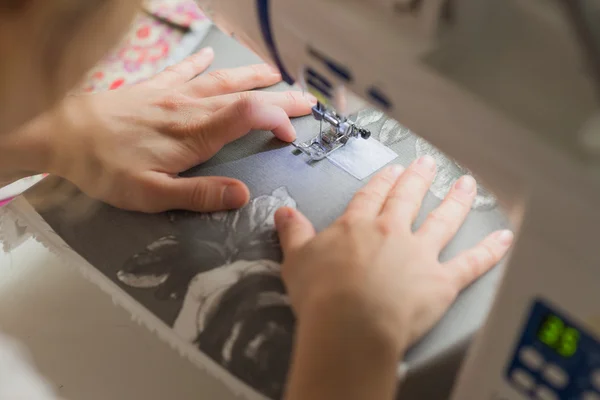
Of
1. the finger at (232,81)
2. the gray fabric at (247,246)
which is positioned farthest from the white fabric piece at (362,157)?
the finger at (232,81)

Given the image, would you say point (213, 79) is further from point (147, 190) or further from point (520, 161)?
point (520, 161)

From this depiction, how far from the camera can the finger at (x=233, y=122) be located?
577mm

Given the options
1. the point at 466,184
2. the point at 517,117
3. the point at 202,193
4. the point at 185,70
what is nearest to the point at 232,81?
the point at 185,70

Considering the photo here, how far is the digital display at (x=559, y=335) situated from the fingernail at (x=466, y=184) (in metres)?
0.25

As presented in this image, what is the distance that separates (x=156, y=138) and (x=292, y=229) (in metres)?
0.17

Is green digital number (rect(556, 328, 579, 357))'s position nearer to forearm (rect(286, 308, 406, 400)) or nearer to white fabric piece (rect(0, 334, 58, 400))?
forearm (rect(286, 308, 406, 400))

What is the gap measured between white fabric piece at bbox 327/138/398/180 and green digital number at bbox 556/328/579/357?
11.4 inches

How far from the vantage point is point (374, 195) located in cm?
53

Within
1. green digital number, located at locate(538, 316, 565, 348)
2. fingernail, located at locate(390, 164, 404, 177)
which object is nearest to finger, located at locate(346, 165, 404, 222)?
fingernail, located at locate(390, 164, 404, 177)

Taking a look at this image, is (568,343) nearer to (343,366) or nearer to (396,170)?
(343,366)

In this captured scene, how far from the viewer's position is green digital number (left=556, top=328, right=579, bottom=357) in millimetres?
302

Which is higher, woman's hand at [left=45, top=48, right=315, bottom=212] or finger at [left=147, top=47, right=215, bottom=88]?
finger at [left=147, top=47, right=215, bottom=88]

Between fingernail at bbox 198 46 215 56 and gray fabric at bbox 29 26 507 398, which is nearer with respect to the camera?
gray fabric at bbox 29 26 507 398

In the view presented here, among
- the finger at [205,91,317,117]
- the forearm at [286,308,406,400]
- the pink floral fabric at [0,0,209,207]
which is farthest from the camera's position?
the pink floral fabric at [0,0,209,207]
